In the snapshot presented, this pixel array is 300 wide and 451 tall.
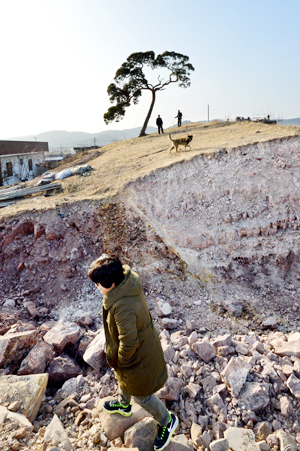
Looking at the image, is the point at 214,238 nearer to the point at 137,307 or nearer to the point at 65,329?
the point at 65,329

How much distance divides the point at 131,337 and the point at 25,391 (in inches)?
73.6

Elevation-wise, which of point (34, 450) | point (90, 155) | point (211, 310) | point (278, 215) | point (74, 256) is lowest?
point (211, 310)

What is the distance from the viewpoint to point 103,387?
348 cm

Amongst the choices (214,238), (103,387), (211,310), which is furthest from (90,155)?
(103,387)

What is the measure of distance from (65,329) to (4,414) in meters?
1.75

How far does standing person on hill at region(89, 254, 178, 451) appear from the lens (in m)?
2.24

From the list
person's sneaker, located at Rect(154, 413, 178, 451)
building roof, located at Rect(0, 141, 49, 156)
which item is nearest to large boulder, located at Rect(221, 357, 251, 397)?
person's sneaker, located at Rect(154, 413, 178, 451)

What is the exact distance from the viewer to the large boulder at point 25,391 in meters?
3.03

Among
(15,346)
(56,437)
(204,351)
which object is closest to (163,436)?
(56,437)

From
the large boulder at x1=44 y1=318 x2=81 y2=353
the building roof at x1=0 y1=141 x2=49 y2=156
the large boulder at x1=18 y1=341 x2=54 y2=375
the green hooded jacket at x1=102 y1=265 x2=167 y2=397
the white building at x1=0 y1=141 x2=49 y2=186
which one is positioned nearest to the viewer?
the green hooded jacket at x1=102 y1=265 x2=167 y2=397

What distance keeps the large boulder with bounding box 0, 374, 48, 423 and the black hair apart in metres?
1.94

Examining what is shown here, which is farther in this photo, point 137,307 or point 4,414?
point 4,414

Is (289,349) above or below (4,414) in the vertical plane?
below

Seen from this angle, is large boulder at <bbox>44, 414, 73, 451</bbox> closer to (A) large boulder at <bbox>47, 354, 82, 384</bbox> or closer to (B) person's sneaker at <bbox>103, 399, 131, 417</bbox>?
(B) person's sneaker at <bbox>103, 399, 131, 417</bbox>
